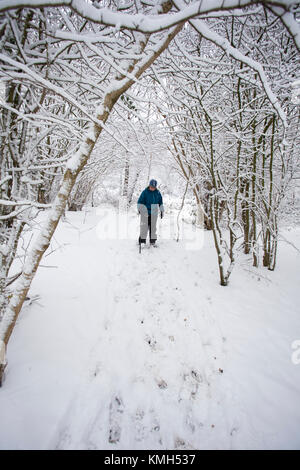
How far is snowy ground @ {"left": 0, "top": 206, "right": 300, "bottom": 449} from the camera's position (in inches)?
56.3

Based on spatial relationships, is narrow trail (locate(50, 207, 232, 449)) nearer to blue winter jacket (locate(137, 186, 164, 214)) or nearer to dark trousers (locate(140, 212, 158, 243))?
dark trousers (locate(140, 212, 158, 243))

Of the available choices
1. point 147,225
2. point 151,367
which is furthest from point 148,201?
point 151,367

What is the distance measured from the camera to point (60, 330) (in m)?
2.21

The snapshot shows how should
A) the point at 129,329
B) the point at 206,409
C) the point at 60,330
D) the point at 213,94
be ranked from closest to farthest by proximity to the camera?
the point at 206,409, the point at 60,330, the point at 129,329, the point at 213,94

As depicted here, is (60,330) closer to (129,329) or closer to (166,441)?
(129,329)

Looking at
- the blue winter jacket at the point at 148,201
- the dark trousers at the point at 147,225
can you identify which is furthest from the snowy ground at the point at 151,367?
the blue winter jacket at the point at 148,201

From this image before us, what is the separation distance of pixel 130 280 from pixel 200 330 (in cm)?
166

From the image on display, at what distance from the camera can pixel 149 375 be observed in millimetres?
1879

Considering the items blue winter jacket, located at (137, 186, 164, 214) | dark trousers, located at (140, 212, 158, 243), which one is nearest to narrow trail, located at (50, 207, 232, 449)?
dark trousers, located at (140, 212, 158, 243)

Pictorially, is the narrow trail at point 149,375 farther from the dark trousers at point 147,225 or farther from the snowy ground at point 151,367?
the dark trousers at point 147,225

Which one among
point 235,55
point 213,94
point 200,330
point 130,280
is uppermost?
point 213,94

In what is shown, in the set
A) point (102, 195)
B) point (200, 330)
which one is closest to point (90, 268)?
point (200, 330)

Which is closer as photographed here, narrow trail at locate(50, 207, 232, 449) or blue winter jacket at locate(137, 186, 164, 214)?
narrow trail at locate(50, 207, 232, 449)
